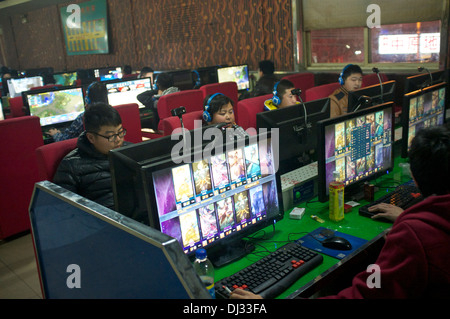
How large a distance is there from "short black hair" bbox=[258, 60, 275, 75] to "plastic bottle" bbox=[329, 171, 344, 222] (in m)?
4.44

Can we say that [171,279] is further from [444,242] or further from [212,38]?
[212,38]

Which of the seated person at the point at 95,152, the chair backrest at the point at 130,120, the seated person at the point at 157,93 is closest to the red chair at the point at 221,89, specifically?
the seated person at the point at 157,93

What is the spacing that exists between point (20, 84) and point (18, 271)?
529cm

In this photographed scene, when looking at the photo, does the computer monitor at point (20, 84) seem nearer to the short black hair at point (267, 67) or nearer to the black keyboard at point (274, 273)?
the short black hair at point (267, 67)

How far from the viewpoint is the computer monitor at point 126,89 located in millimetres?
5533

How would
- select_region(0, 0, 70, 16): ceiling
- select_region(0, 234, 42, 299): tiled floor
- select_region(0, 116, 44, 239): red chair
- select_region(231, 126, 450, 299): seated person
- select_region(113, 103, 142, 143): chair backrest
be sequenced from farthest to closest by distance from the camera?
select_region(0, 0, 70, 16): ceiling, select_region(113, 103, 142, 143): chair backrest, select_region(0, 116, 44, 239): red chair, select_region(0, 234, 42, 299): tiled floor, select_region(231, 126, 450, 299): seated person

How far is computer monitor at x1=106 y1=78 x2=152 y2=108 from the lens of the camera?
18.2ft

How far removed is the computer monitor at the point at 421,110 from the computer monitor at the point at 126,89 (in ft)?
13.1

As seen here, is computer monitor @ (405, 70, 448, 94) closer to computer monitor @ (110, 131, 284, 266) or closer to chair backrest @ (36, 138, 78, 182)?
computer monitor @ (110, 131, 284, 266)

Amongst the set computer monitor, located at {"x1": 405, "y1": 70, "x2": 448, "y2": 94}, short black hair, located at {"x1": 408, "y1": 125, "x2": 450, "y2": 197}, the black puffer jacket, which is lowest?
the black puffer jacket

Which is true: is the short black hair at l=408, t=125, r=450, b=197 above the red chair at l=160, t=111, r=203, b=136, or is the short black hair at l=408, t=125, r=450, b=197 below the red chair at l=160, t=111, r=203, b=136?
above

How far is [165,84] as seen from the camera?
543cm

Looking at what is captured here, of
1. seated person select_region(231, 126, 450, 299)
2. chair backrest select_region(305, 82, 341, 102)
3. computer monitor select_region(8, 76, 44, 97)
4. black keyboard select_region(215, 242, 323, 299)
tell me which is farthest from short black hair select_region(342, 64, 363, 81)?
computer monitor select_region(8, 76, 44, 97)

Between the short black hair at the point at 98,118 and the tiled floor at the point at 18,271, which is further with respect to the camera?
the tiled floor at the point at 18,271
